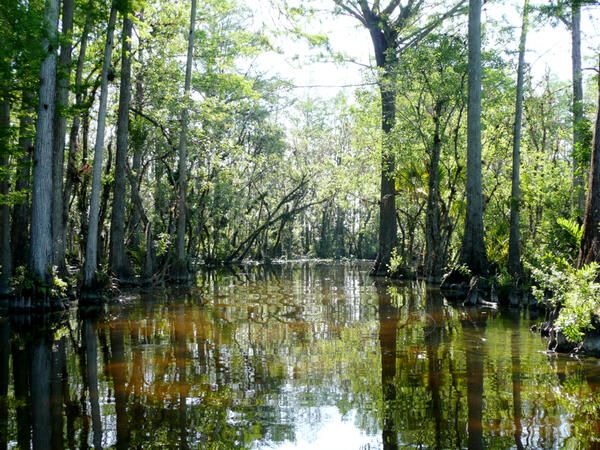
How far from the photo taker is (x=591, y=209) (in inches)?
325

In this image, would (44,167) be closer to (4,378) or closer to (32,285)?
(32,285)

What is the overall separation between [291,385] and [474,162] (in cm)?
1136

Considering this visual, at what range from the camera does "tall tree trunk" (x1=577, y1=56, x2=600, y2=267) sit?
7.96 m

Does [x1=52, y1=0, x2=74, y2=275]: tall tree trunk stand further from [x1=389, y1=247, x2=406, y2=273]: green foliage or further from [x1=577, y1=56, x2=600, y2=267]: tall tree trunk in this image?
[x1=389, y1=247, x2=406, y2=273]: green foliage

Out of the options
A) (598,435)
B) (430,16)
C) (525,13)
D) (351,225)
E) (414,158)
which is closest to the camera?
(598,435)

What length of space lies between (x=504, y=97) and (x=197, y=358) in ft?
46.0

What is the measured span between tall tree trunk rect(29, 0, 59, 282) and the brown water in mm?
1698

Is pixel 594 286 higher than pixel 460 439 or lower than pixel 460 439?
higher

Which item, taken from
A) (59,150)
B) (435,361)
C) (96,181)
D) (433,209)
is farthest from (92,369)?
(433,209)

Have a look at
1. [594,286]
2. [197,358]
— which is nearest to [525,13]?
[594,286]

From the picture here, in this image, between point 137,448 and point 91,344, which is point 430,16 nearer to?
point 91,344

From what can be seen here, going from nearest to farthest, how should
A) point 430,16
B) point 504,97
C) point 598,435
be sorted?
point 598,435 → point 504,97 → point 430,16

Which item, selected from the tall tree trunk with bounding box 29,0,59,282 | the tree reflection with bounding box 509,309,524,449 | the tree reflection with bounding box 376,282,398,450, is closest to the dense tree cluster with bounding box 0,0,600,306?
the tall tree trunk with bounding box 29,0,59,282

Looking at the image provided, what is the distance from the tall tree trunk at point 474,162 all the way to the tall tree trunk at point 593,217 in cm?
606
